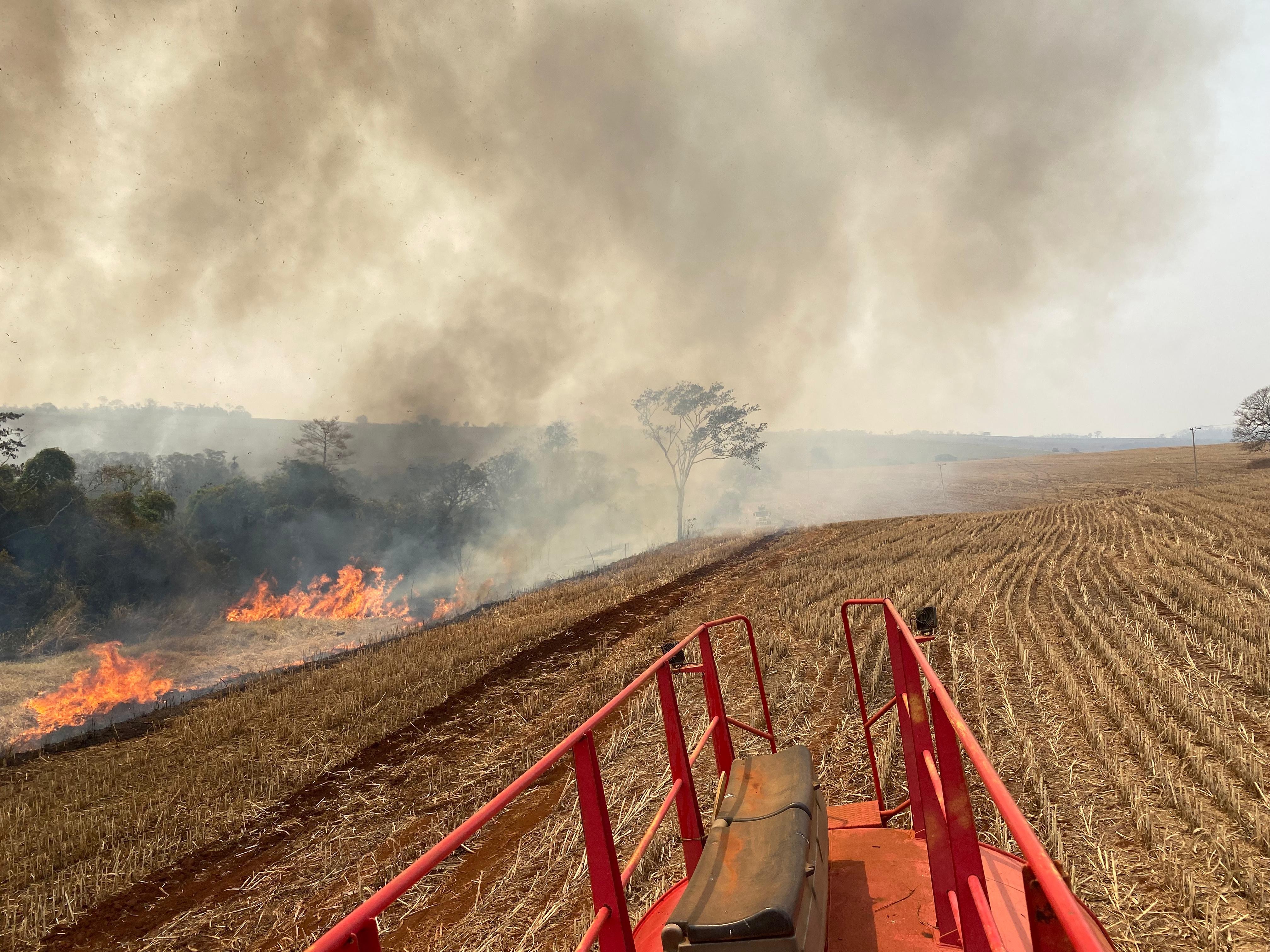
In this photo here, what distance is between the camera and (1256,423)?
49375mm

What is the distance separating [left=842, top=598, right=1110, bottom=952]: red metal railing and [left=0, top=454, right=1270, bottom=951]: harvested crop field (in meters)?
1.92

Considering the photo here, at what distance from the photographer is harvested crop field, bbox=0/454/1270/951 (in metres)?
4.62

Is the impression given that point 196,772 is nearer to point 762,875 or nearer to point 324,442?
point 762,875

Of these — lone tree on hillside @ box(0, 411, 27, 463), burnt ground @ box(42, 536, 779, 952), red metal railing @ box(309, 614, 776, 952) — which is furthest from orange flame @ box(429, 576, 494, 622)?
red metal railing @ box(309, 614, 776, 952)

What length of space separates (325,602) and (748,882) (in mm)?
26963

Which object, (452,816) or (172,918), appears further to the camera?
(452,816)

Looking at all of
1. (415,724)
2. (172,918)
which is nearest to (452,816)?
(172,918)

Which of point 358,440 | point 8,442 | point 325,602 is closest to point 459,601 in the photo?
point 325,602

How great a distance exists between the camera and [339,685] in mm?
10773

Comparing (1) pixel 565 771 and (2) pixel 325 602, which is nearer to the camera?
(1) pixel 565 771

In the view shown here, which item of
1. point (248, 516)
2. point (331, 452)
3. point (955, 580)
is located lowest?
point (955, 580)

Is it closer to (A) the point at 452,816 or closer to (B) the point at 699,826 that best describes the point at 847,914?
(B) the point at 699,826

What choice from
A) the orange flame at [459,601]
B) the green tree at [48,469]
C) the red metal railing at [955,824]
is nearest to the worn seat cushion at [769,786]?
the red metal railing at [955,824]

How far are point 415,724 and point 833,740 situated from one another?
19.0ft
